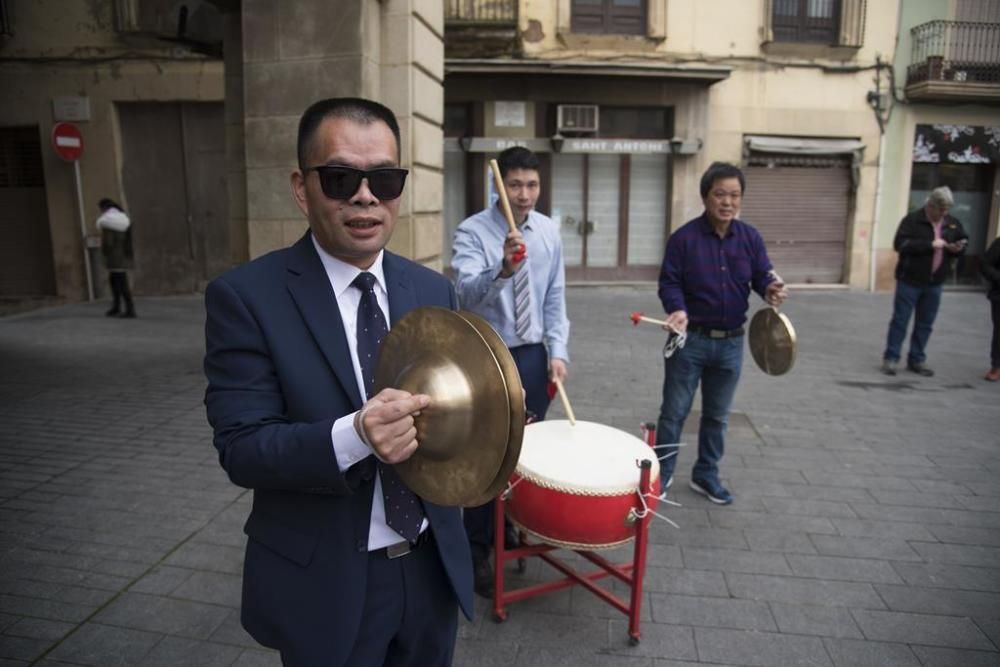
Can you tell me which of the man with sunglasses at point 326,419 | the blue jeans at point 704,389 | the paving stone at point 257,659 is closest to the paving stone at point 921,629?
the blue jeans at point 704,389

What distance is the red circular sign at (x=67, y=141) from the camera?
42.4 ft

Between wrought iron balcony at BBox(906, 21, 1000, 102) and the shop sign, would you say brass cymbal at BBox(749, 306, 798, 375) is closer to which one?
wrought iron balcony at BBox(906, 21, 1000, 102)

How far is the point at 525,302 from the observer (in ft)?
11.3

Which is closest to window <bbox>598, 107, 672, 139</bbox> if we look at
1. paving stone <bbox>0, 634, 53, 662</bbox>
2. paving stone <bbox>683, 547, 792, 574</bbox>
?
paving stone <bbox>683, 547, 792, 574</bbox>

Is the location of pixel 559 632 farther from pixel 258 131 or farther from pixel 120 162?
pixel 120 162

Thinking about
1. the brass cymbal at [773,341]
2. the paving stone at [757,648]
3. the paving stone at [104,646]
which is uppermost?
the brass cymbal at [773,341]

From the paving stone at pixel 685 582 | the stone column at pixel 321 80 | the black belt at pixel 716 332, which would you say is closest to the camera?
the paving stone at pixel 685 582

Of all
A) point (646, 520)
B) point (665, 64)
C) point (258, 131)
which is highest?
point (665, 64)

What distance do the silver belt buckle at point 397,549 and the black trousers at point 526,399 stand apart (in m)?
1.55

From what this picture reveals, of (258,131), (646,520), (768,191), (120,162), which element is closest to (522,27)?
(768,191)

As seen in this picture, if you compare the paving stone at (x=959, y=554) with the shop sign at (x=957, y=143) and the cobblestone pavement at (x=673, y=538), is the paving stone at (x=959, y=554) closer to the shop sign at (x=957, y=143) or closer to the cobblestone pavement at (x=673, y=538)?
the cobblestone pavement at (x=673, y=538)

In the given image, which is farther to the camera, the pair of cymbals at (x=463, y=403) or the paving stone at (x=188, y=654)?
the paving stone at (x=188, y=654)

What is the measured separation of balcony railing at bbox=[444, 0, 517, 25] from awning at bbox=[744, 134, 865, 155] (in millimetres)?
5732

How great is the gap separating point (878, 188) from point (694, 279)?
44.7 ft
